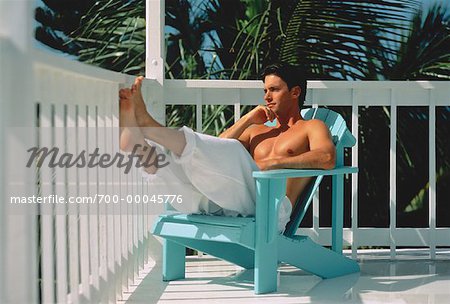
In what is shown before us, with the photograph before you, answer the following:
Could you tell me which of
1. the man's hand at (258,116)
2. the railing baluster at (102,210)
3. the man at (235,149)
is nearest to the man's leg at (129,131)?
the man at (235,149)

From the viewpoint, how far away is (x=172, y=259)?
371 centimetres

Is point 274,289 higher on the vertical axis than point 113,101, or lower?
lower

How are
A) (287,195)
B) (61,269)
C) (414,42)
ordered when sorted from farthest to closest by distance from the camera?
(414,42) → (287,195) → (61,269)

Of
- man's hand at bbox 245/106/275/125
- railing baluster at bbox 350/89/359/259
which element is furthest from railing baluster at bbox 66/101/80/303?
railing baluster at bbox 350/89/359/259

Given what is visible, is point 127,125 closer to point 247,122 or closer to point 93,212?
point 93,212

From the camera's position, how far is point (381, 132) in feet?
21.6

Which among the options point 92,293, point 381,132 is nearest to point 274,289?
point 92,293

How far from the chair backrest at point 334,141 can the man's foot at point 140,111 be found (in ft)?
3.07

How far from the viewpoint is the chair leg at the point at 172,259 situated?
3703 mm

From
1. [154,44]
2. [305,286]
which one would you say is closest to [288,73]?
[154,44]

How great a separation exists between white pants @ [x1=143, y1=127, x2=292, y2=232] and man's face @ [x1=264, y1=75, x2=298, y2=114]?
554 millimetres

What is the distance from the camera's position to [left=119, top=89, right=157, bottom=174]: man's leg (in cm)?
326

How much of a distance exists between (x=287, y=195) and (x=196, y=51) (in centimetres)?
329

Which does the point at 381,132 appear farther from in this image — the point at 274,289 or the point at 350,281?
the point at 274,289
